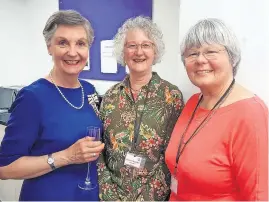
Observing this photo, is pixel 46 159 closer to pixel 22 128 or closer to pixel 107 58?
pixel 22 128

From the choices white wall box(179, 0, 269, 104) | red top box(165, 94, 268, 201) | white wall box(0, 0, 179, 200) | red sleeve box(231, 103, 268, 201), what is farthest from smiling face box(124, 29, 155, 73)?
white wall box(0, 0, 179, 200)

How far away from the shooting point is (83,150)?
1265 millimetres

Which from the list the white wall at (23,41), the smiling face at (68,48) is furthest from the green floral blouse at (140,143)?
the white wall at (23,41)

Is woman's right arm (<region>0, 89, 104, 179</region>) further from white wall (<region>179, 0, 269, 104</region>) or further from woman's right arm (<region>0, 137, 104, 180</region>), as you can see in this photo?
white wall (<region>179, 0, 269, 104</region>)

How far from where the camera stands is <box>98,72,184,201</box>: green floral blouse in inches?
58.8

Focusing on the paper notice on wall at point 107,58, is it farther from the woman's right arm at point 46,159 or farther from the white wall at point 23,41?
the woman's right arm at point 46,159

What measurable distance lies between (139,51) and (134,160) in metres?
0.60

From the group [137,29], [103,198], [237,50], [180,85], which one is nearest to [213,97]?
[237,50]

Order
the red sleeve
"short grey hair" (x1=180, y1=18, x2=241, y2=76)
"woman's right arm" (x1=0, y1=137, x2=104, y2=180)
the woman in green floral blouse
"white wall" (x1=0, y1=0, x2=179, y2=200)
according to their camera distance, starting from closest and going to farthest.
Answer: the red sleeve → "short grey hair" (x1=180, y1=18, x2=241, y2=76) → "woman's right arm" (x1=0, y1=137, x2=104, y2=180) → the woman in green floral blouse → "white wall" (x1=0, y1=0, x2=179, y2=200)

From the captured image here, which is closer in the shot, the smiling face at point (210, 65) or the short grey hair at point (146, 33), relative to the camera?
the smiling face at point (210, 65)

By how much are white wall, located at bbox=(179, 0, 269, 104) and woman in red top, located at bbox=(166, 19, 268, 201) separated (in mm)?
248

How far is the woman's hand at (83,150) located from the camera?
1.27 meters

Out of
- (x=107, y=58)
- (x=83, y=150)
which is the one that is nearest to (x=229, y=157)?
(x=83, y=150)

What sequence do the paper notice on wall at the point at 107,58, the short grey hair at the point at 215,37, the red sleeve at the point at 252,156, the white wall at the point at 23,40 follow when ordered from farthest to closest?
1. the white wall at the point at 23,40
2. the paper notice on wall at the point at 107,58
3. the short grey hair at the point at 215,37
4. the red sleeve at the point at 252,156
